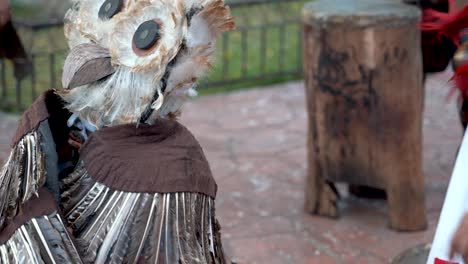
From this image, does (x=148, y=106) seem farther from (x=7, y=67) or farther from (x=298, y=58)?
(x=298, y=58)

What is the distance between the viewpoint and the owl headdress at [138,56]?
2279mm

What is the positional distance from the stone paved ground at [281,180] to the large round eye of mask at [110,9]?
1.92 m

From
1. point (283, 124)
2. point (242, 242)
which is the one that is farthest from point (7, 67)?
point (242, 242)

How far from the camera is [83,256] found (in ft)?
7.47

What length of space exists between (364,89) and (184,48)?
1.94 m

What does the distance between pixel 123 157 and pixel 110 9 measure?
419 millimetres

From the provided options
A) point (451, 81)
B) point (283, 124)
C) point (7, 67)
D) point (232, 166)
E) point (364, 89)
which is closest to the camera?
point (451, 81)

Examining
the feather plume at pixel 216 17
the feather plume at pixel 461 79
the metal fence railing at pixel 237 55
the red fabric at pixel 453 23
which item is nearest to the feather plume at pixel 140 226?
the feather plume at pixel 216 17

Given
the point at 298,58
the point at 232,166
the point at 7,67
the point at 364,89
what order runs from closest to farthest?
1. the point at 364,89
2. the point at 232,166
3. the point at 7,67
4. the point at 298,58

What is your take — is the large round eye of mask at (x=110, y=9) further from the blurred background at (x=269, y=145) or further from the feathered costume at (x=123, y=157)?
the blurred background at (x=269, y=145)

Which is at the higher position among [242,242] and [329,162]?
[329,162]

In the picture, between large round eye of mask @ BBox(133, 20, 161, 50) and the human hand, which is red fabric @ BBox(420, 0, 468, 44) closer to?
the human hand

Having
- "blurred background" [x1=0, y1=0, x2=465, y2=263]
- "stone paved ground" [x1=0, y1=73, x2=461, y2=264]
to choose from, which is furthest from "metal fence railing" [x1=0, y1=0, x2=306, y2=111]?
"stone paved ground" [x1=0, y1=73, x2=461, y2=264]

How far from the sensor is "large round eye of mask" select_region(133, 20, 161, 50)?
7.44ft
